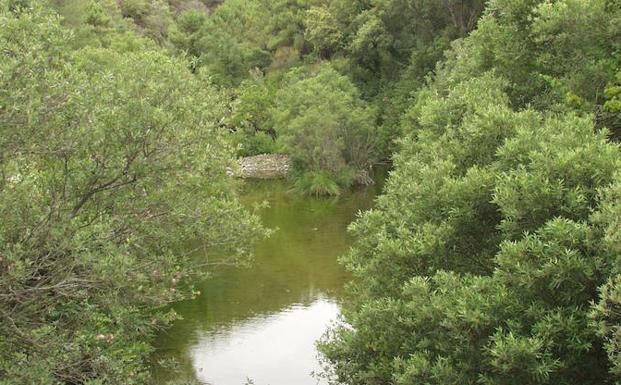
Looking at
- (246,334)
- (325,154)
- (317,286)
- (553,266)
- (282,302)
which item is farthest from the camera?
(325,154)

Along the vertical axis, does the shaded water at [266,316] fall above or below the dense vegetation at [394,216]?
below

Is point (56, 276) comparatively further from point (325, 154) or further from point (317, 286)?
point (325, 154)

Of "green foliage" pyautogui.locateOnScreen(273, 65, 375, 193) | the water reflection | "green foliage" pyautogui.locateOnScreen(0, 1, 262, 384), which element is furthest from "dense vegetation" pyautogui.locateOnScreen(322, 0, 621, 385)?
"green foliage" pyautogui.locateOnScreen(273, 65, 375, 193)

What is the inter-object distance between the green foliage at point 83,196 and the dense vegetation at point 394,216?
0.03 metres

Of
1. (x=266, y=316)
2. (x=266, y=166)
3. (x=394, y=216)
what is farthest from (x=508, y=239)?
(x=266, y=166)

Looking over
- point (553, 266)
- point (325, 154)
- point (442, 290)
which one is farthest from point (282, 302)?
point (325, 154)

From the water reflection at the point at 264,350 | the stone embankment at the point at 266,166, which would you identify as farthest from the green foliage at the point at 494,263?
the stone embankment at the point at 266,166

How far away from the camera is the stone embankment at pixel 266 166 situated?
5494 centimetres

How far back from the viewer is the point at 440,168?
11445 millimetres

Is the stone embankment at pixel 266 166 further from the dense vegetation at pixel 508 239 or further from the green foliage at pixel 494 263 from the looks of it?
the green foliage at pixel 494 263

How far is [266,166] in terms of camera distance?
185ft

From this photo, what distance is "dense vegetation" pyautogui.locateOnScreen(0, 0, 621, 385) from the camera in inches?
334

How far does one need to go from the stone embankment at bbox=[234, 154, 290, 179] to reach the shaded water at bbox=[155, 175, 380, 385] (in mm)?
19314

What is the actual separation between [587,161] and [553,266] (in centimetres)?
208
